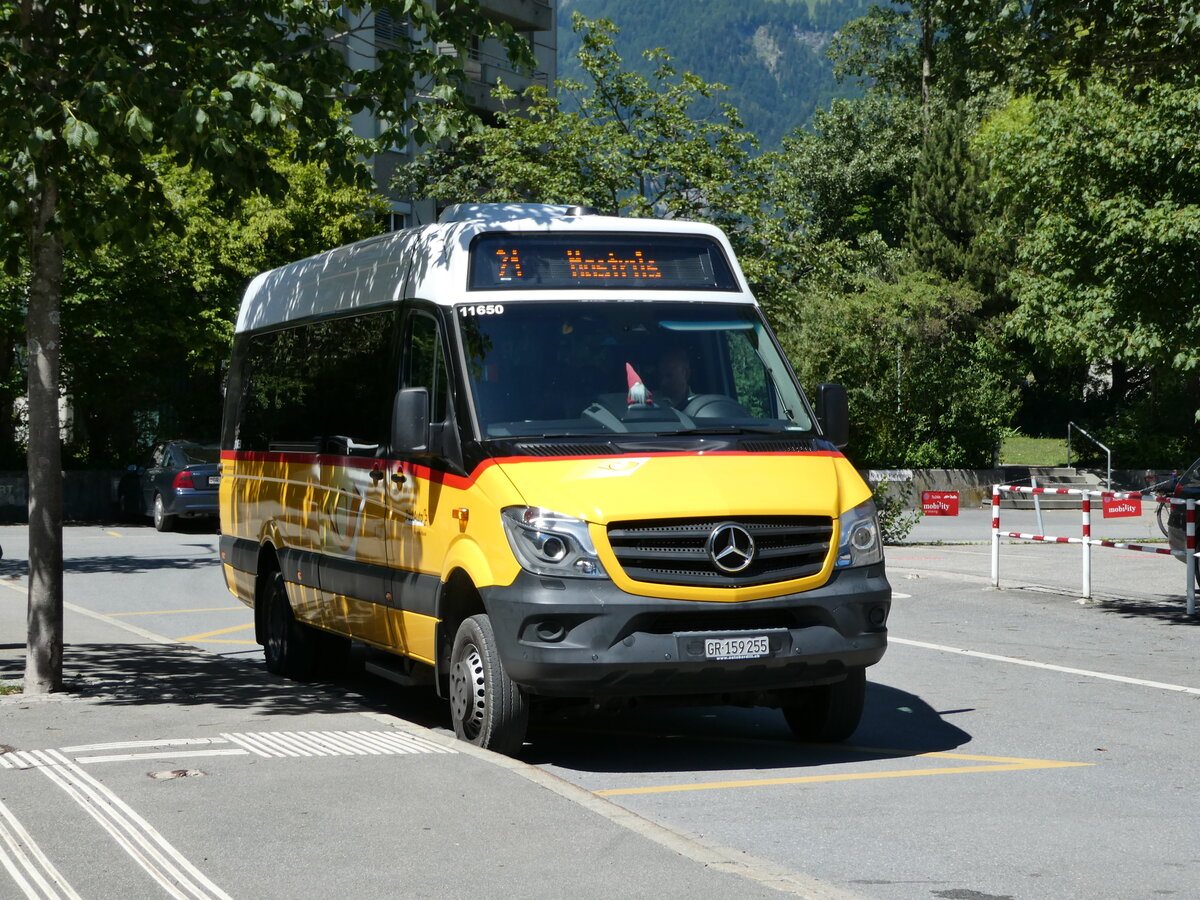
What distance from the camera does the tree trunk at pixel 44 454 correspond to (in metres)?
10.0

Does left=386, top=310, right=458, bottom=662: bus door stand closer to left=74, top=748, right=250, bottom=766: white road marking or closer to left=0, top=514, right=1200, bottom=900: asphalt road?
left=0, top=514, right=1200, bottom=900: asphalt road

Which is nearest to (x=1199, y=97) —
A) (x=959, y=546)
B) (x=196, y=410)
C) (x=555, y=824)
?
(x=959, y=546)

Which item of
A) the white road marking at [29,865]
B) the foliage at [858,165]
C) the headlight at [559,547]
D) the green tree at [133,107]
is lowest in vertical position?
the white road marking at [29,865]

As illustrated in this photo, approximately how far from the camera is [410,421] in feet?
27.5

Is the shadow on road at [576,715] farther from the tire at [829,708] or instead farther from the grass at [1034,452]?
the grass at [1034,452]

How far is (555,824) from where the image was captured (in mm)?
6406

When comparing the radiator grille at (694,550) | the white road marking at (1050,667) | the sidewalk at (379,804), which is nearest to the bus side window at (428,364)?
the radiator grille at (694,550)

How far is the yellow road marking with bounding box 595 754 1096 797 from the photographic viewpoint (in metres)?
7.52

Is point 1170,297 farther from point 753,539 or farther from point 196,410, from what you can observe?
point 196,410

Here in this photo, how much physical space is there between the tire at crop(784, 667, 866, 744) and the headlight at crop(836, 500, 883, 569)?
1.99ft

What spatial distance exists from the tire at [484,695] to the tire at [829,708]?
59.8 inches

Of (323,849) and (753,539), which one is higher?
(753,539)

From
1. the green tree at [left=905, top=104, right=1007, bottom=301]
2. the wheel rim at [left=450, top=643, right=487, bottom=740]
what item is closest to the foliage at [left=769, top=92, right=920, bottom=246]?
the green tree at [left=905, top=104, right=1007, bottom=301]

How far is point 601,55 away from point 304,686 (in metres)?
23.8
